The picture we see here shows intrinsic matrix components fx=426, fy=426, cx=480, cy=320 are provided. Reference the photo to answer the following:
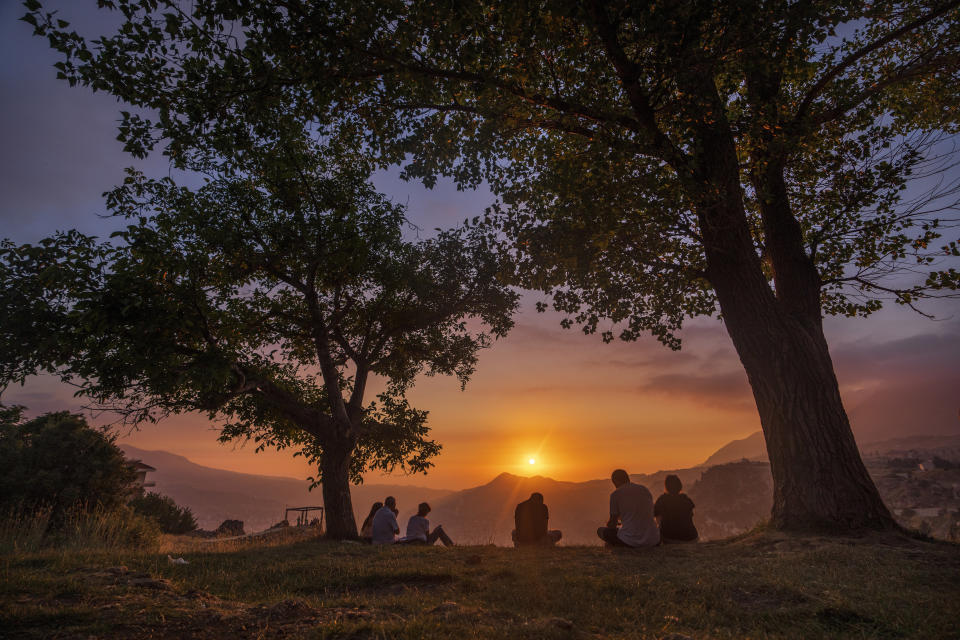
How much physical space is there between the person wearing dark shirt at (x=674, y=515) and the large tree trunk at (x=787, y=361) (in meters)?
1.86

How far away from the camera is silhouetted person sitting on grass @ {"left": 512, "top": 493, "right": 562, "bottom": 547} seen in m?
11.0

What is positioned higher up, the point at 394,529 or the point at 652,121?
the point at 652,121

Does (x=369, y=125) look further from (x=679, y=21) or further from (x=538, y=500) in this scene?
(x=538, y=500)

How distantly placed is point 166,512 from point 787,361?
3180cm

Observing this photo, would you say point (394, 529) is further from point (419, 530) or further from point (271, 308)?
point (271, 308)

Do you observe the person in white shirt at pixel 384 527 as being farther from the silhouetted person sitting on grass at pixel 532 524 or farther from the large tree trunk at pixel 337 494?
the silhouetted person sitting on grass at pixel 532 524

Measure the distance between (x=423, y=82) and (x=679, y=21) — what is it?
482 cm

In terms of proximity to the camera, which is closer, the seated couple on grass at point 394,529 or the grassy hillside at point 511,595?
the grassy hillside at point 511,595

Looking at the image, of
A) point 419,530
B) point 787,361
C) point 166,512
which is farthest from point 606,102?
point 166,512

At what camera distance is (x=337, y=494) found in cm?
1411

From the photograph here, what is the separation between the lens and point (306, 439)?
15922 mm

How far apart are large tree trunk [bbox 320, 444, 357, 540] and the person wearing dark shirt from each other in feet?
30.8

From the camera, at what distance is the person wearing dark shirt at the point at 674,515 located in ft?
33.3

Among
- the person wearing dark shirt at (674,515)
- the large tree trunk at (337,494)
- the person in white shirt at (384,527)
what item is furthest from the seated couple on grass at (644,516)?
the large tree trunk at (337,494)
